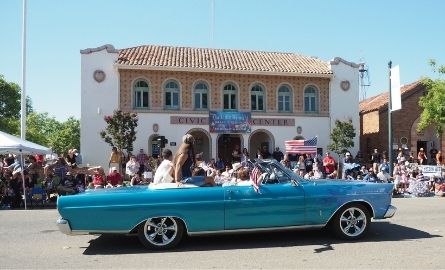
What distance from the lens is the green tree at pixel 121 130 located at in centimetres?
2278

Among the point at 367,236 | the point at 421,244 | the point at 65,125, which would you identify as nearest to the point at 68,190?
the point at 367,236

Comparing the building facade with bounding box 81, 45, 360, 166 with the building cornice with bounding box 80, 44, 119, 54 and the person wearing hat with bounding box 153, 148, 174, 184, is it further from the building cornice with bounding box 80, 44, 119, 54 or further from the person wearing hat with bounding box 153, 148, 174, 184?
the person wearing hat with bounding box 153, 148, 174, 184

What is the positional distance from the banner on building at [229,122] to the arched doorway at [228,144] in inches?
25.3

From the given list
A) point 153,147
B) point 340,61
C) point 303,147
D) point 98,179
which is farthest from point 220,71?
point 98,179

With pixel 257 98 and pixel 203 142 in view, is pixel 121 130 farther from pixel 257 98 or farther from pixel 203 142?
pixel 257 98

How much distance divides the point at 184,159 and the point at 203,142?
1983cm

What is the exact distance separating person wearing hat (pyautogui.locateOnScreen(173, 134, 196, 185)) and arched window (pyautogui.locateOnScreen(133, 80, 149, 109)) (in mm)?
17580

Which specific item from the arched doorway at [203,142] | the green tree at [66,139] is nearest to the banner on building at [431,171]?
the arched doorway at [203,142]

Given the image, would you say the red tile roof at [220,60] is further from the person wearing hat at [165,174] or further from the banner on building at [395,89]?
the person wearing hat at [165,174]

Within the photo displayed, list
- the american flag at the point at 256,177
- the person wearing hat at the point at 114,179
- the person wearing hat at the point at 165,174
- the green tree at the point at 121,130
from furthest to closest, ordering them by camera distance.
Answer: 1. the green tree at the point at 121,130
2. the person wearing hat at the point at 114,179
3. the person wearing hat at the point at 165,174
4. the american flag at the point at 256,177

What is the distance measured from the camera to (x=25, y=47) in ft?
67.5

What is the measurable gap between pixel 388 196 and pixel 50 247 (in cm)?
552

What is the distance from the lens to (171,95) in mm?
26016

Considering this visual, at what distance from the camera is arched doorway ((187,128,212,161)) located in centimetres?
2627
